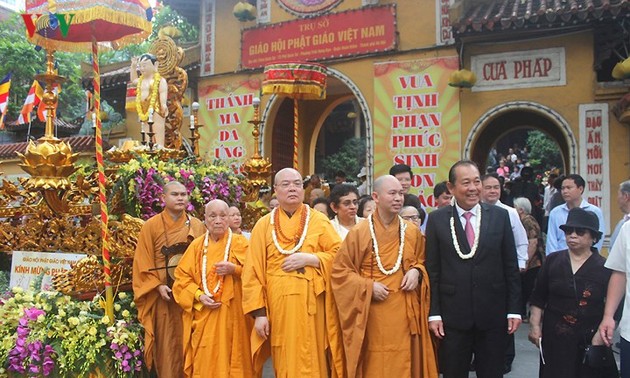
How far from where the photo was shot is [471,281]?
3.80 m

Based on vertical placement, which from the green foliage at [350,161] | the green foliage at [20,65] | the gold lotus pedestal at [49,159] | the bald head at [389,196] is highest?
the green foliage at [20,65]

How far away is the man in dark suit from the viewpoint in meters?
3.79

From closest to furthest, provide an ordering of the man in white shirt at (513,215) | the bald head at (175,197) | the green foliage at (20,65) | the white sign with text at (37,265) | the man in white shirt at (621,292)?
1. the man in white shirt at (621,292)
2. the bald head at (175,197)
3. the man in white shirt at (513,215)
4. the white sign with text at (37,265)
5. the green foliage at (20,65)

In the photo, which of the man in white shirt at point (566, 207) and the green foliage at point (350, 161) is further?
the green foliage at point (350, 161)

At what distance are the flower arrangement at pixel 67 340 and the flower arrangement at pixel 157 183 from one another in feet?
3.39

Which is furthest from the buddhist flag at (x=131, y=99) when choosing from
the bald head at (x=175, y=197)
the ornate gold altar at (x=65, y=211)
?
the bald head at (x=175, y=197)

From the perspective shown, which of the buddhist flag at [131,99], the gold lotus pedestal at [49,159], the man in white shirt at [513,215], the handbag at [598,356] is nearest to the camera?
the handbag at [598,356]

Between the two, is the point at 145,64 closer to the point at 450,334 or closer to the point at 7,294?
the point at 7,294

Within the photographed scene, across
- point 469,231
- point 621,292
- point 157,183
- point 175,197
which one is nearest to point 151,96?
point 157,183

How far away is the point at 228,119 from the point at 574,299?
1025 cm

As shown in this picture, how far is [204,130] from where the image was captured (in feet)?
44.5

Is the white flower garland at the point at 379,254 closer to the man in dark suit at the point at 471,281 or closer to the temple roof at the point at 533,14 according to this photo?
the man in dark suit at the point at 471,281

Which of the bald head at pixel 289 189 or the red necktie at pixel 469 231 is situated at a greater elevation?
the bald head at pixel 289 189

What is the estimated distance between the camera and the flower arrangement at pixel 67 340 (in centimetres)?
464
